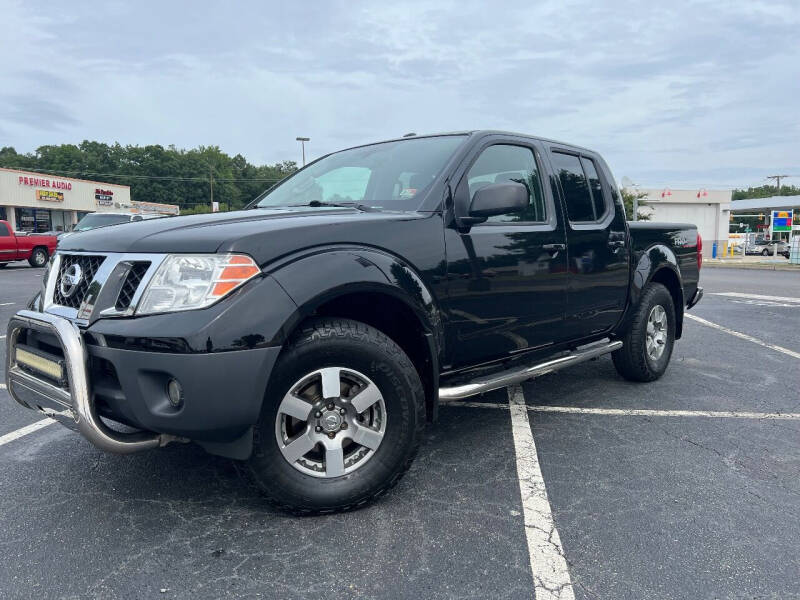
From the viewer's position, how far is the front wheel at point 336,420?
2.46 m

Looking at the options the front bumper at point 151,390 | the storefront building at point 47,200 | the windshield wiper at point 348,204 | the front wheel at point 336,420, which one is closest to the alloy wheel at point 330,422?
the front wheel at point 336,420

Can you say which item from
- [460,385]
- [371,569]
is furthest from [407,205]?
[371,569]

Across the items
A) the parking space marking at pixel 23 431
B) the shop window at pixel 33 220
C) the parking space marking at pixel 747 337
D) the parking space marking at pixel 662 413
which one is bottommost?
the parking space marking at pixel 747 337

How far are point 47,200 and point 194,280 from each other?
46738 mm

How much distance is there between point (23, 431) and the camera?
3762mm

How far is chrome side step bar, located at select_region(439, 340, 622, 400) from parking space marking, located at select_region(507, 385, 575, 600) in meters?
0.42

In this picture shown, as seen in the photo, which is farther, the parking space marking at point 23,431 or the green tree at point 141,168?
the green tree at point 141,168

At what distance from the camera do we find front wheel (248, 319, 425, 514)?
246 centimetres

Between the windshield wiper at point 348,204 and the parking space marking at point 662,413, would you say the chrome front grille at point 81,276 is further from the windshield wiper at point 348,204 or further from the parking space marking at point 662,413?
the parking space marking at point 662,413

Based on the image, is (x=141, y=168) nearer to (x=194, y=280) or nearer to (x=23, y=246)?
(x=23, y=246)

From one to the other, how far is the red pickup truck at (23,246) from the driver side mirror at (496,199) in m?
19.0

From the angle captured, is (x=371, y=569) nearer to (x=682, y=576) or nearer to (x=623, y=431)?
(x=682, y=576)

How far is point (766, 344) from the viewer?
671 centimetres

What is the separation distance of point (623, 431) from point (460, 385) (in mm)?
1309
